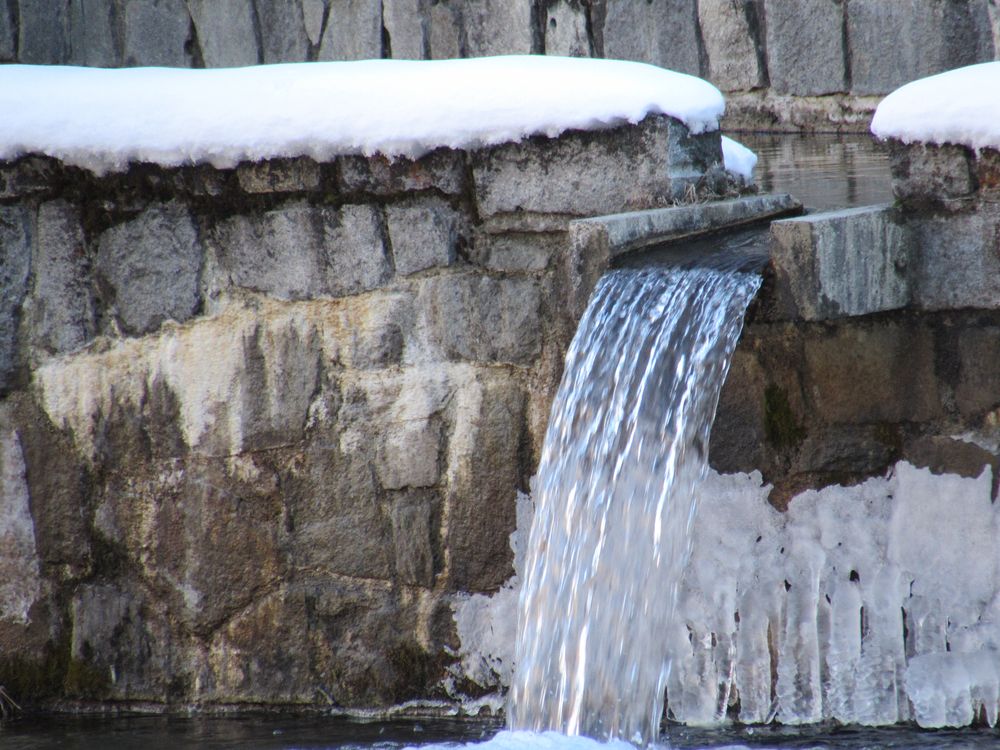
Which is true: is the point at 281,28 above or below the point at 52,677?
above

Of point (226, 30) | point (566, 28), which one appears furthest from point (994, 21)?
point (226, 30)

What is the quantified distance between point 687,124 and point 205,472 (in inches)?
50.4

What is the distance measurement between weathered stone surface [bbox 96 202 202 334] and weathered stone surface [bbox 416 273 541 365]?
53cm

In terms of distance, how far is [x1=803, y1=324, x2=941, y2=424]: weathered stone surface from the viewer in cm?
255

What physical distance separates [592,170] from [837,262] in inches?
22.9

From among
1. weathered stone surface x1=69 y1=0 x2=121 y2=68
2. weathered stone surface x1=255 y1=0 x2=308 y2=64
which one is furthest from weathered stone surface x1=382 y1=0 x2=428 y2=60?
weathered stone surface x1=69 y1=0 x2=121 y2=68

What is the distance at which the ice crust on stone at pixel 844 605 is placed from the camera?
8.40 ft

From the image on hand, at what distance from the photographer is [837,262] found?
2344 millimetres

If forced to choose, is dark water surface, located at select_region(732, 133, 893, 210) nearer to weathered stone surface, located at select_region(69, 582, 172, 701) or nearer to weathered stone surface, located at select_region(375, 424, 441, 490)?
weathered stone surface, located at select_region(375, 424, 441, 490)

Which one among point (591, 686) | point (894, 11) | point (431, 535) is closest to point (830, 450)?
point (591, 686)

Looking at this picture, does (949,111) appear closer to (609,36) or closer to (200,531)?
(200,531)

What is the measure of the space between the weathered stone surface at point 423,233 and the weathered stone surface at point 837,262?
72cm

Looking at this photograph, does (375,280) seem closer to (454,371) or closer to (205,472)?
(454,371)

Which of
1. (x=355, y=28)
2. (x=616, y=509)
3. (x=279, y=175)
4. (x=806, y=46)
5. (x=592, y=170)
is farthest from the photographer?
(x=355, y=28)
